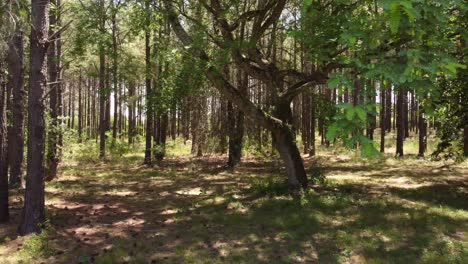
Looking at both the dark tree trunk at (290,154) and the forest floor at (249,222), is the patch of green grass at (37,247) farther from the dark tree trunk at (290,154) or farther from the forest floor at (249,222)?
the dark tree trunk at (290,154)

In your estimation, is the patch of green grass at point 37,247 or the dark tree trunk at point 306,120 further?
the dark tree trunk at point 306,120

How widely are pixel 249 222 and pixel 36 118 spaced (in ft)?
17.5

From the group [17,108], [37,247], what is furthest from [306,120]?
[37,247]

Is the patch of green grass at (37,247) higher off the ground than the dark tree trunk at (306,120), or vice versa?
Result: the dark tree trunk at (306,120)

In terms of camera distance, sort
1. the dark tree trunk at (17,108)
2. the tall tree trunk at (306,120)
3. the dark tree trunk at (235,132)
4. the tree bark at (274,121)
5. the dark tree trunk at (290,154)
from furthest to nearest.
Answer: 1. the tall tree trunk at (306,120)
2. the dark tree trunk at (235,132)
3. the dark tree trunk at (290,154)
4. the tree bark at (274,121)
5. the dark tree trunk at (17,108)

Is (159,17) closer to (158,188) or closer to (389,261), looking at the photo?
(158,188)

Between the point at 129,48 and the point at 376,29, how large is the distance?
25.6 meters

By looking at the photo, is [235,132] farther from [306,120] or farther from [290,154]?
[290,154]

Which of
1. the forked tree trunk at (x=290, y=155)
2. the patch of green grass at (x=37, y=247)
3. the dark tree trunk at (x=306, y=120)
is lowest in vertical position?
the patch of green grass at (x=37, y=247)

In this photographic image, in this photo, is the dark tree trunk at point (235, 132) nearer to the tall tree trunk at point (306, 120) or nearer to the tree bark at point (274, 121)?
the tall tree trunk at point (306, 120)

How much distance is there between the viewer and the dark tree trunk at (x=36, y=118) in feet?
29.6

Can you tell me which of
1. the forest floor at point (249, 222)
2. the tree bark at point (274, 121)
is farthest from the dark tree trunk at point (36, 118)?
the tree bark at point (274, 121)

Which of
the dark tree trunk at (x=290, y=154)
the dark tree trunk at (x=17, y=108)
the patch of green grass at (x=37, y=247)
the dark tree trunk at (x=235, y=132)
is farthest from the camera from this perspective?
the dark tree trunk at (x=235, y=132)

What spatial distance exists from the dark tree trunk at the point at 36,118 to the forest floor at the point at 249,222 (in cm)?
50
